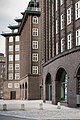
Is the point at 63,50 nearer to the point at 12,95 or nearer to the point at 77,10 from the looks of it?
the point at 77,10

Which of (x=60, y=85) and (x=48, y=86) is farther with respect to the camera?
(x=48, y=86)

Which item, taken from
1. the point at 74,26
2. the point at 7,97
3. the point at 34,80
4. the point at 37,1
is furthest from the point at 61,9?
the point at 7,97

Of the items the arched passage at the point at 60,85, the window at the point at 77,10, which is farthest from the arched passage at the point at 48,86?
the window at the point at 77,10

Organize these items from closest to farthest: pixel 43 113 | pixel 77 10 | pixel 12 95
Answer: pixel 43 113 → pixel 77 10 → pixel 12 95

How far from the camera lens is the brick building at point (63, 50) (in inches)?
1351

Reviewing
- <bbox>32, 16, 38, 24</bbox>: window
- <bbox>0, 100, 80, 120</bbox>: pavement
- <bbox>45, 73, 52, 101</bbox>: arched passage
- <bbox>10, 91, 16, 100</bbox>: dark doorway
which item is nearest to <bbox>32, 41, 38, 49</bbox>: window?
<bbox>32, 16, 38, 24</bbox>: window

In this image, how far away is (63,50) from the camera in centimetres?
3941

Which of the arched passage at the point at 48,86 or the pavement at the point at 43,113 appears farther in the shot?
the arched passage at the point at 48,86

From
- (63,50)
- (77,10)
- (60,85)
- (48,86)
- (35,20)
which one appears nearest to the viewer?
(77,10)

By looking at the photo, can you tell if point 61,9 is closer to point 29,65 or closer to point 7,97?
point 29,65

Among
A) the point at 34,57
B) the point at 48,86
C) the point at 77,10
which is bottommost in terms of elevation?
the point at 48,86

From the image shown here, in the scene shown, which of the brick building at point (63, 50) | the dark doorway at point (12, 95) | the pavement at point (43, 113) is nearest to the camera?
the pavement at point (43, 113)

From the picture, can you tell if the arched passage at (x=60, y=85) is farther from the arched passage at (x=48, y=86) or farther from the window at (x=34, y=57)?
the window at (x=34, y=57)

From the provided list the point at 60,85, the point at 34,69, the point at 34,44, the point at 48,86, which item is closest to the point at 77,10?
the point at 60,85
